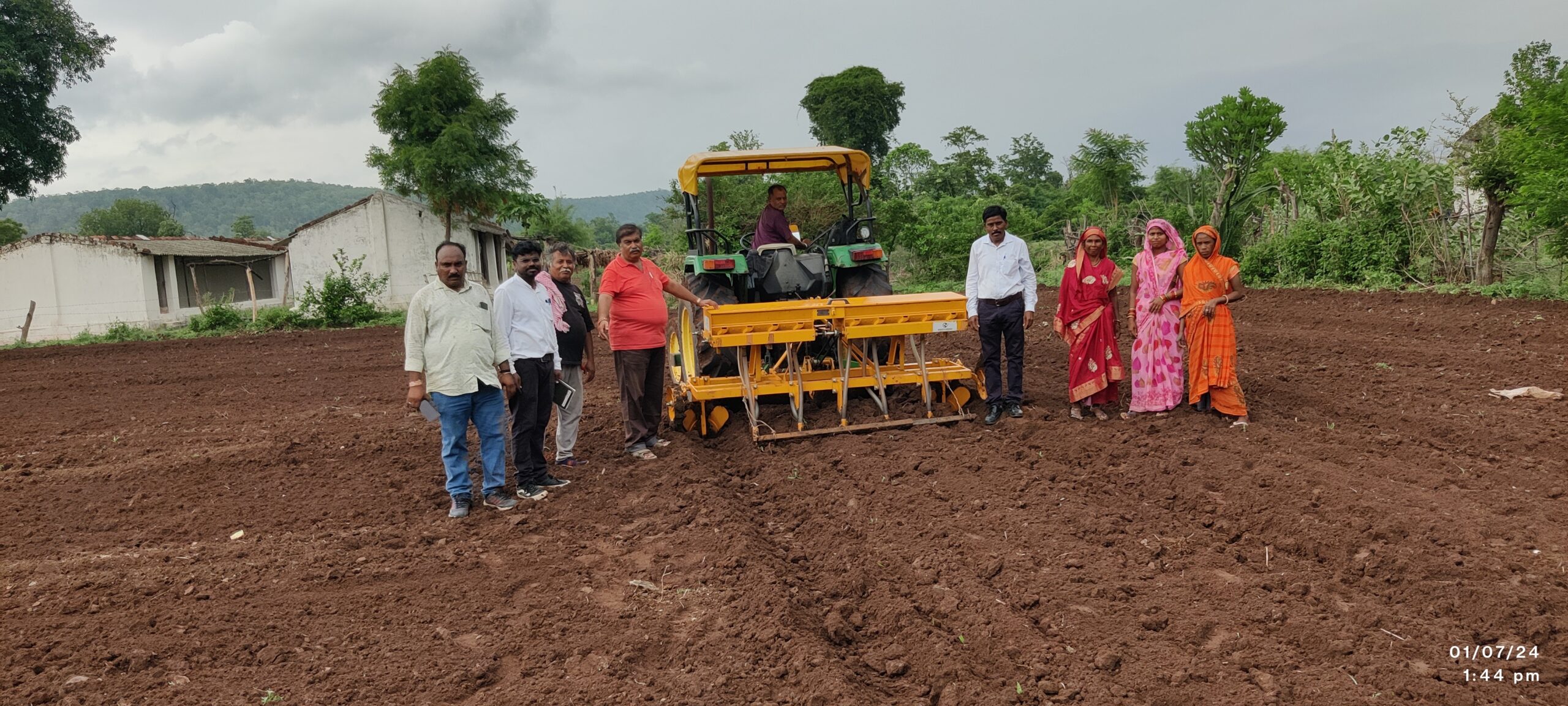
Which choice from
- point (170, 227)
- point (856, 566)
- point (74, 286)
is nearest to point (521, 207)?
point (74, 286)

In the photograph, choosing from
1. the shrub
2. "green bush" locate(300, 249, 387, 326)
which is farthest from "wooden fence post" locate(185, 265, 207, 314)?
"green bush" locate(300, 249, 387, 326)

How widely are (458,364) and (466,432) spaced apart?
17.6 inches

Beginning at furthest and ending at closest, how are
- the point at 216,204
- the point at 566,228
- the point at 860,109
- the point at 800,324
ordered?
1. the point at 216,204
2. the point at 566,228
3. the point at 860,109
4. the point at 800,324

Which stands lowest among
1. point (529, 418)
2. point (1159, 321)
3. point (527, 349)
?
point (529, 418)

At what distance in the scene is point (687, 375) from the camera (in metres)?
7.13

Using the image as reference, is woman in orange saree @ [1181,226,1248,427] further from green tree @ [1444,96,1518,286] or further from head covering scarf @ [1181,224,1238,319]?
green tree @ [1444,96,1518,286]

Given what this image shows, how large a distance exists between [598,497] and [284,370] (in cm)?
906

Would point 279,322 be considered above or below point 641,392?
above

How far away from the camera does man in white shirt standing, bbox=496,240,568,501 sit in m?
5.45

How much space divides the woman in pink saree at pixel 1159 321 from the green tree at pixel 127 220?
184 feet

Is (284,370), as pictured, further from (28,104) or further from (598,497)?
(28,104)

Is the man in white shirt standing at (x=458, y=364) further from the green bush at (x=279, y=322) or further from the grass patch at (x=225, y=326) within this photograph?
the green bush at (x=279, y=322)

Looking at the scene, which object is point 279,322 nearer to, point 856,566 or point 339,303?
point 339,303

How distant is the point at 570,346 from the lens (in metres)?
6.05
